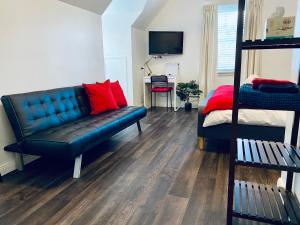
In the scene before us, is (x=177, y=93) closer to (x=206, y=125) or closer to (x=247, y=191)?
(x=206, y=125)

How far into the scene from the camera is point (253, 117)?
2.67 m

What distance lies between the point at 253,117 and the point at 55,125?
2.27 metres

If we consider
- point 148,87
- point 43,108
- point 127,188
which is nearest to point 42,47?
point 43,108

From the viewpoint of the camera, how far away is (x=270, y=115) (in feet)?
8.61

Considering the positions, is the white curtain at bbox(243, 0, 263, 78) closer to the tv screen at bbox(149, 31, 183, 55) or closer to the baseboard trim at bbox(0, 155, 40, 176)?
the tv screen at bbox(149, 31, 183, 55)

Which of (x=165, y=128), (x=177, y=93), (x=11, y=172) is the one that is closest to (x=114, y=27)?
(x=177, y=93)

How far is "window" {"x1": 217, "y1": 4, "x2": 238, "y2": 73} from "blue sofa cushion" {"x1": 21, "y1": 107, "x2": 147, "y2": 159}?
3275 mm

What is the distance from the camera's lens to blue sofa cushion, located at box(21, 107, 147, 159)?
2.17 meters

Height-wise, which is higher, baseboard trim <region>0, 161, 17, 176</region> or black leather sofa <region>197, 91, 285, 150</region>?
black leather sofa <region>197, 91, 285, 150</region>

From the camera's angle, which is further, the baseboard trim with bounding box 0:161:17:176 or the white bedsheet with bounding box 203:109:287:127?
the white bedsheet with bounding box 203:109:287:127

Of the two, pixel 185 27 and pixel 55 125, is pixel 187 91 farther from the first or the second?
pixel 55 125

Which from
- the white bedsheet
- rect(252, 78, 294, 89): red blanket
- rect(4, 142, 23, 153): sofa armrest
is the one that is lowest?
rect(4, 142, 23, 153): sofa armrest

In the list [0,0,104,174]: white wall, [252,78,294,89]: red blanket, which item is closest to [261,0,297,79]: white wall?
[0,0,104,174]: white wall

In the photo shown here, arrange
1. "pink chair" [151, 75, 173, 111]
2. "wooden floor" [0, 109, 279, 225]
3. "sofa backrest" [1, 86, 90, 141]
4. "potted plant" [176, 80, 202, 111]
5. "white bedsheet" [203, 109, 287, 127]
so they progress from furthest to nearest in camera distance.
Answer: "potted plant" [176, 80, 202, 111] → "pink chair" [151, 75, 173, 111] → "white bedsheet" [203, 109, 287, 127] → "sofa backrest" [1, 86, 90, 141] → "wooden floor" [0, 109, 279, 225]
